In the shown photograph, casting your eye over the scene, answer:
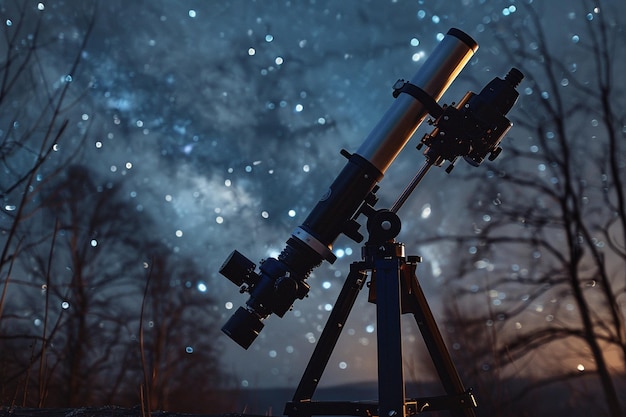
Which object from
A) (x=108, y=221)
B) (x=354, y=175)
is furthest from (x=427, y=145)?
(x=108, y=221)

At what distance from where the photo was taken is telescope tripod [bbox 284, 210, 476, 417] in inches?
111

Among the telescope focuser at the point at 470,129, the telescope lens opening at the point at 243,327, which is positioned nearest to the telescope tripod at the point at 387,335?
the telescope lens opening at the point at 243,327

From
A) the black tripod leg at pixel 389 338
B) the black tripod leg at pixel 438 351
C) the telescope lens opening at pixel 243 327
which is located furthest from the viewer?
the telescope lens opening at pixel 243 327

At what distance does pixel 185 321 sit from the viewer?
17781 millimetres

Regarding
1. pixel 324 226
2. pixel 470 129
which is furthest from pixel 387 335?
pixel 470 129

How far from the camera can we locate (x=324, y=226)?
3416 millimetres

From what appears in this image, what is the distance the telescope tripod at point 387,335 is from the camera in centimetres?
283

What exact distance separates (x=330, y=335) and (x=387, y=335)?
357 millimetres

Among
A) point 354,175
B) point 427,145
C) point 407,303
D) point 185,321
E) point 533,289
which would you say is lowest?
point 407,303

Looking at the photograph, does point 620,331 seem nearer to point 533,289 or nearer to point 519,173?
point 533,289

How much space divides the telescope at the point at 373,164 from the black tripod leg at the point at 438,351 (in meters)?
0.49

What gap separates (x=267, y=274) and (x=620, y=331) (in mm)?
7824

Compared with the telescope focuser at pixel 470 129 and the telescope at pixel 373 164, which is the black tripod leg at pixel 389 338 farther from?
the telescope focuser at pixel 470 129

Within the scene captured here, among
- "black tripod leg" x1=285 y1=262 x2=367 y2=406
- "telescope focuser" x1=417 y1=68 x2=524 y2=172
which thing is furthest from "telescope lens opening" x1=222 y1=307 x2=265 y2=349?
"telescope focuser" x1=417 y1=68 x2=524 y2=172
